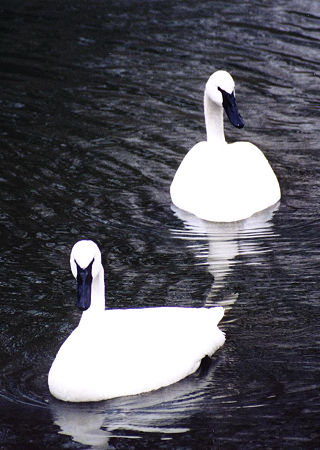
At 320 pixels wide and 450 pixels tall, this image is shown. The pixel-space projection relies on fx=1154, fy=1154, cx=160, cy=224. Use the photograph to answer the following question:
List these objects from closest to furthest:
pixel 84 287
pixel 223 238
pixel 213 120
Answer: pixel 84 287 < pixel 223 238 < pixel 213 120

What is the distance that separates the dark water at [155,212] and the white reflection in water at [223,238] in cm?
2

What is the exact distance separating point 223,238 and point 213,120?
1.84 meters

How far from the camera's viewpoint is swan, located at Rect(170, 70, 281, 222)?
10.7 m

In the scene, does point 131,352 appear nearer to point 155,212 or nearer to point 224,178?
point 155,212

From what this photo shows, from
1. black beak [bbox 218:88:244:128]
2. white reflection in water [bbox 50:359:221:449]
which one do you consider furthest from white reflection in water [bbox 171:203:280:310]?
white reflection in water [bbox 50:359:221:449]

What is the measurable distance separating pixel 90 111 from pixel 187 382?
6.32m

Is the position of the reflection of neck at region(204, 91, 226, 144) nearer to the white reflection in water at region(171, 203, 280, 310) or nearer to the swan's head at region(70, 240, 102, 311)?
the white reflection in water at region(171, 203, 280, 310)

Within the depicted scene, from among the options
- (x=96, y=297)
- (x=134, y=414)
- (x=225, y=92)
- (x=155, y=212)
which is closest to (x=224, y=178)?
(x=155, y=212)

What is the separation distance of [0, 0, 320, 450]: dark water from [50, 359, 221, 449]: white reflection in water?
0.05 feet

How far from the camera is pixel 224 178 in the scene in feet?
35.6

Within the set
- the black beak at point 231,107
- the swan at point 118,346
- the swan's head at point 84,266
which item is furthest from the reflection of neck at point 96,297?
the black beak at point 231,107

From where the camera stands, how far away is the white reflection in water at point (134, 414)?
23.2 feet

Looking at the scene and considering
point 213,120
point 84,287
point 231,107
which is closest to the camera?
point 84,287

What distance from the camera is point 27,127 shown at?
13.0m
